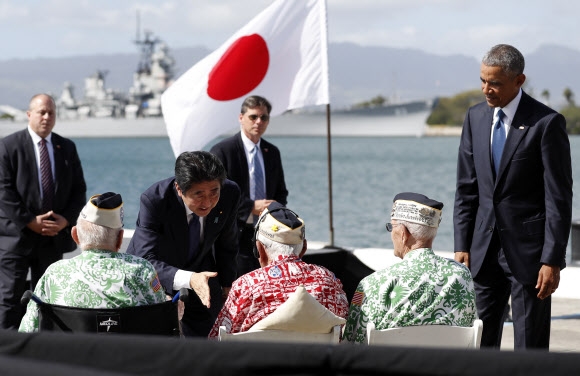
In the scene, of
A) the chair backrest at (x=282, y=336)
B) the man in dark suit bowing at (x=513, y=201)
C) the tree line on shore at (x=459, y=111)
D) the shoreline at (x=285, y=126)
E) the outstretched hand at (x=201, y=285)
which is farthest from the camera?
the tree line on shore at (x=459, y=111)

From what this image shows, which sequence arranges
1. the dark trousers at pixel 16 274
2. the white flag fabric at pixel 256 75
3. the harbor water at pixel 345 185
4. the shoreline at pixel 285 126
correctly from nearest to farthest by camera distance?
the dark trousers at pixel 16 274 → the white flag fabric at pixel 256 75 → the harbor water at pixel 345 185 → the shoreline at pixel 285 126

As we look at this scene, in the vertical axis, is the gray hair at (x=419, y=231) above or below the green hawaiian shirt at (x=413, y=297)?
above

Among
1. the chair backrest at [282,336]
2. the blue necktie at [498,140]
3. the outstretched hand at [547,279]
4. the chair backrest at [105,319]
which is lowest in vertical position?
the outstretched hand at [547,279]

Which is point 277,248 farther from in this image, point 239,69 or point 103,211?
point 239,69

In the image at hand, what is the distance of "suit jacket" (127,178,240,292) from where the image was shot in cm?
430

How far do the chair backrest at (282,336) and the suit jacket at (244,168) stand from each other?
109 inches

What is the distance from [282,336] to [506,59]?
1730 millimetres

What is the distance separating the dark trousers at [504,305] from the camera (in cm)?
435

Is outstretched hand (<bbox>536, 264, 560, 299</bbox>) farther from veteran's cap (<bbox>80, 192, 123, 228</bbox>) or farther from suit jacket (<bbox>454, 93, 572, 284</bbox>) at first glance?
veteran's cap (<bbox>80, 192, 123, 228</bbox>)

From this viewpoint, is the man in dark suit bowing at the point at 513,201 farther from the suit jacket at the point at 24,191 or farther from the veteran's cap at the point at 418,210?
the suit jacket at the point at 24,191

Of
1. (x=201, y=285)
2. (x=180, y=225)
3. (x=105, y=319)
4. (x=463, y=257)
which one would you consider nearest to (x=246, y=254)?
(x=180, y=225)

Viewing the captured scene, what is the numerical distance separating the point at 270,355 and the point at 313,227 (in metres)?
25.3

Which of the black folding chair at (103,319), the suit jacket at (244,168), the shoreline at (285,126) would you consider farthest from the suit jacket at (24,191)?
Result: the shoreline at (285,126)

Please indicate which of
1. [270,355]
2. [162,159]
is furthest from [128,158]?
[270,355]
